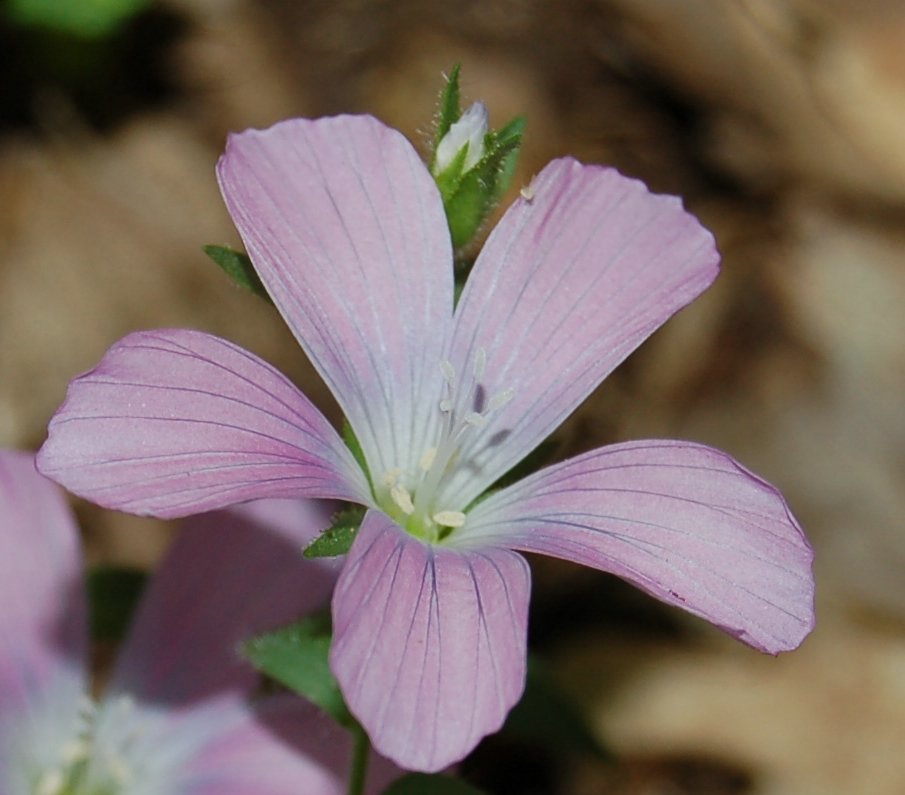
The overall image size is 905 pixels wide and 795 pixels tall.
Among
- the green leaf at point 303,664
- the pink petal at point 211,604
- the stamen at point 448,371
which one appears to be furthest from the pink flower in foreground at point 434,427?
the pink petal at point 211,604

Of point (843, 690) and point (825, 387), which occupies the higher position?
point (825, 387)

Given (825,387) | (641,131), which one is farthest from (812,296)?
(641,131)

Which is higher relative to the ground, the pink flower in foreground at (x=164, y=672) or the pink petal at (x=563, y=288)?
the pink petal at (x=563, y=288)

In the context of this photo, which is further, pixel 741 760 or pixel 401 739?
pixel 741 760

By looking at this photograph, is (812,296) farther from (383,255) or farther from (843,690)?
(383,255)

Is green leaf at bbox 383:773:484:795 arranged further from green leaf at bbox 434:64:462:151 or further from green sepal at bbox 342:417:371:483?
green leaf at bbox 434:64:462:151

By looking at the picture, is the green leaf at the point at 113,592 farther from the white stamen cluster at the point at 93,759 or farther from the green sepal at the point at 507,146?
the green sepal at the point at 507,146

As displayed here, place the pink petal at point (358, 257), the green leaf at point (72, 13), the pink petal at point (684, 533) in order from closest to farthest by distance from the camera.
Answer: the pink petal at point (684, 533) → the pink petal at point (358, 257) → the green leaf at point (72, 13)

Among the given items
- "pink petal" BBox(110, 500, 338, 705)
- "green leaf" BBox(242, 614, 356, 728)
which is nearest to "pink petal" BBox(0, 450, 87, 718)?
"pink petal" BBox(110, 500, 338, 705)
